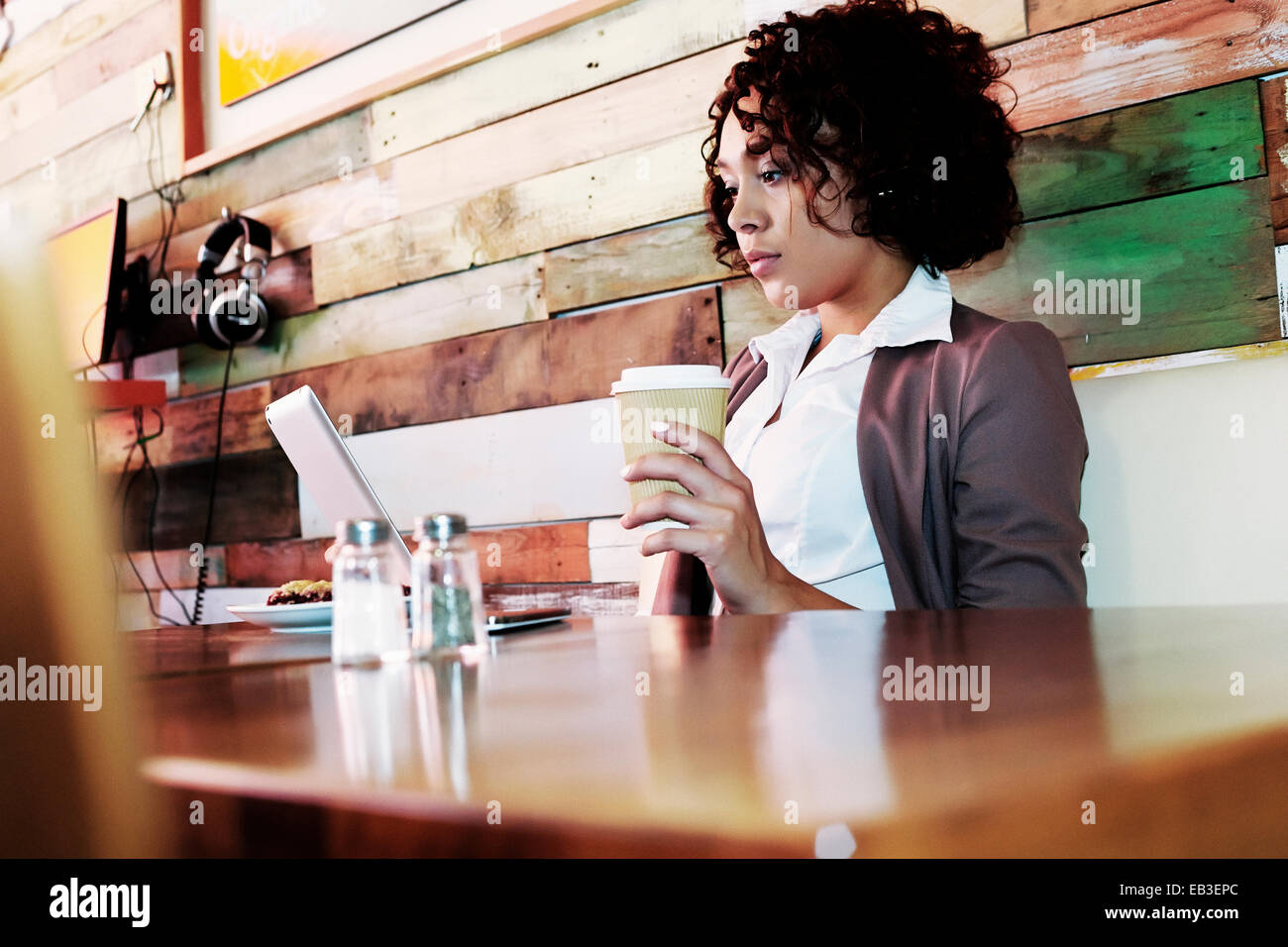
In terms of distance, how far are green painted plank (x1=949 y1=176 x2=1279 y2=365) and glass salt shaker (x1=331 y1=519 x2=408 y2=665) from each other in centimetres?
117

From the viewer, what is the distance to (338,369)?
2.53 metres

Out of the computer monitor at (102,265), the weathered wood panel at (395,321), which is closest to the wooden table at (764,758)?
the weathered wood panel at (395,321)

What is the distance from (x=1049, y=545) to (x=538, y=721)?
2.99 ft

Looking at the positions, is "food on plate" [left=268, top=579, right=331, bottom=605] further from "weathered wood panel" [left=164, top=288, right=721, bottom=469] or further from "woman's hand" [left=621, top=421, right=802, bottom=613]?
"weathered wood panel" [left=164, top=288, right=721, bottom=469]

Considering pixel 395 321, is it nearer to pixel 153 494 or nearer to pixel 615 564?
pixel 615 564

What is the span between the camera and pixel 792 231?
1.42 m

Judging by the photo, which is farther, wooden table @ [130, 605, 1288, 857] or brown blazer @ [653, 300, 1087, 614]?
brown blazer @ [653, 300, 1087, 614]

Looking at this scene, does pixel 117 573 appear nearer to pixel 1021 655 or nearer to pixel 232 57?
pixel 1021 655

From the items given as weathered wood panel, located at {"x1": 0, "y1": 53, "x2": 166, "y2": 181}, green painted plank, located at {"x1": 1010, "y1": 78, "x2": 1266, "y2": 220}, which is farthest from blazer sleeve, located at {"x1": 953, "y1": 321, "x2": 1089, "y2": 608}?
weathered wood panel, located at {"x1": 0, "y1": 53, "x2": 166, "y2": 181}

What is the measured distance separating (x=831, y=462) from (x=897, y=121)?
0.49 meters

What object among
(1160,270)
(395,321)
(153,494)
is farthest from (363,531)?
(153,494)

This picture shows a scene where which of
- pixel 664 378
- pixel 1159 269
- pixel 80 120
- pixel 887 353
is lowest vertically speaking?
pixel 664 378

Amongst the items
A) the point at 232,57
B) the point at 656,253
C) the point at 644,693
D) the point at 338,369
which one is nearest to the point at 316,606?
the point at 644,693

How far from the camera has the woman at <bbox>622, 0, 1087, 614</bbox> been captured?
120 centimetres
